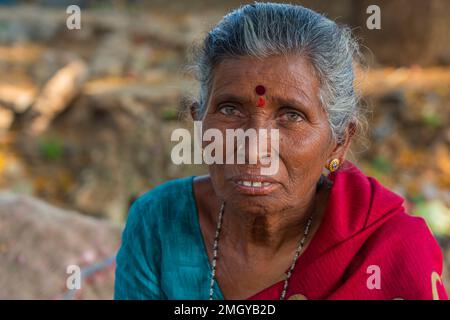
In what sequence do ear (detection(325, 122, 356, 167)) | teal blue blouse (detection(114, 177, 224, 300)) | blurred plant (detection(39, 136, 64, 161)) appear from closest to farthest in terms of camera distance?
ear (detection(325, 122, 356, 167)), teal blue blouse (detection(114, 177, 224, 300)), blurred plant (detection(39, 136, 64, 161))

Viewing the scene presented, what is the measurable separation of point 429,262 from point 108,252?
223 cm

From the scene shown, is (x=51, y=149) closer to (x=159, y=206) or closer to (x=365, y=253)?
(x=159, y=206)

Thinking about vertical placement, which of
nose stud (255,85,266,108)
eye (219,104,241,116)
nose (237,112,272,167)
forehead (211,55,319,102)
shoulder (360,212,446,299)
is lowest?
shoulder (360,212,446,299)

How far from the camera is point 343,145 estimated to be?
7.64ft

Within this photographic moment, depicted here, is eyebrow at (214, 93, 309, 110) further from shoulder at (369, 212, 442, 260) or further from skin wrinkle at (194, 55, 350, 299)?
shoulder at (369, 212, 442, 260)

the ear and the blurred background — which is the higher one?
the blurred background

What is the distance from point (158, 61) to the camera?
9.48 m

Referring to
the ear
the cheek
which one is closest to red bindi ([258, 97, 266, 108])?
the cheek

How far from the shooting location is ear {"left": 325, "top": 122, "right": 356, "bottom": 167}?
2.29 metres

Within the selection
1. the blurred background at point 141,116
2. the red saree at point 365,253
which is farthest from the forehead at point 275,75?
the blurred background at point 141,116

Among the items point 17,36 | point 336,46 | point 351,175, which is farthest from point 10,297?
point 17,36

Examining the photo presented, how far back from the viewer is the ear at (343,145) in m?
2.29

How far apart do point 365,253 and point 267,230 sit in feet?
1.20

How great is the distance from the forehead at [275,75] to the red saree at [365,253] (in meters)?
0.42
